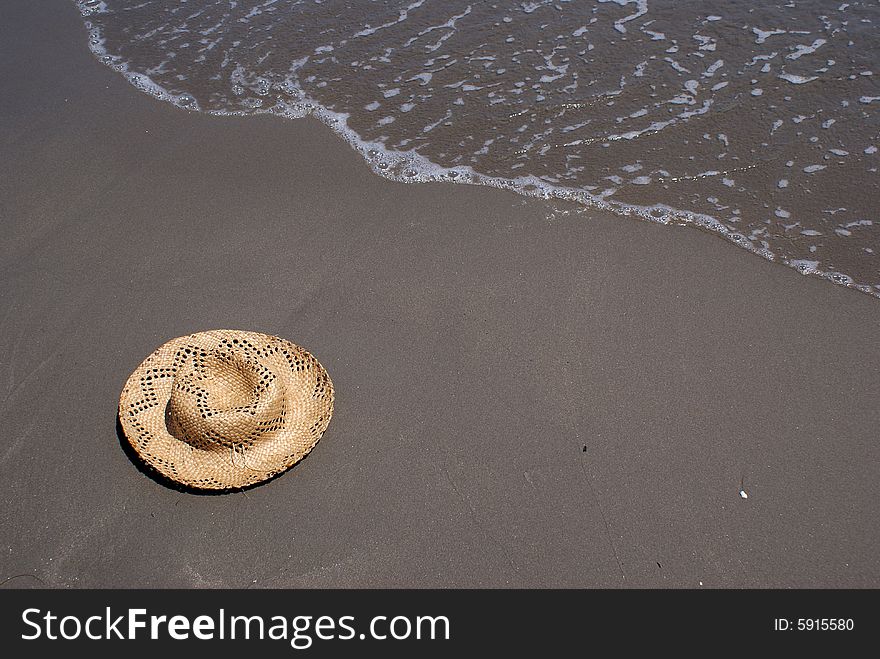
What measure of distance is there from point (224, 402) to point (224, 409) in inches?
2.0

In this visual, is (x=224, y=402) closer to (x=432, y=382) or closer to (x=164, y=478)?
(x=164, y=478)

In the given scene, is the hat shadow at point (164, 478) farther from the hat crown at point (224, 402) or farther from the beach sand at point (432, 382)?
the hat crown at point (224, 402)

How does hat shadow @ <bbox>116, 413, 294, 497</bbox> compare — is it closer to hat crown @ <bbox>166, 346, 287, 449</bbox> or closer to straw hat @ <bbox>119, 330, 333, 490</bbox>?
straw hat @ <bbox>119, 330, 333, 490</bbox>

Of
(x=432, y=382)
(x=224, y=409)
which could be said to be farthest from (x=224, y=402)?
(x=432, y=382)

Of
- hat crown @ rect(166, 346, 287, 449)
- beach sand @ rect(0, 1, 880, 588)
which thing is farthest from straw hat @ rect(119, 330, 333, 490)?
beach sand @ rect(0, 1, 880, 588)

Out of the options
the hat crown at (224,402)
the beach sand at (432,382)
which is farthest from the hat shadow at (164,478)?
the hat crown at (224,402)

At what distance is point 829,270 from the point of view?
441cm

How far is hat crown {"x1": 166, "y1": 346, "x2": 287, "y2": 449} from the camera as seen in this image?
3158 mm

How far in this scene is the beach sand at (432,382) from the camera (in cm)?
319

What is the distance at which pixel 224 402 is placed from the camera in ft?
10.9
